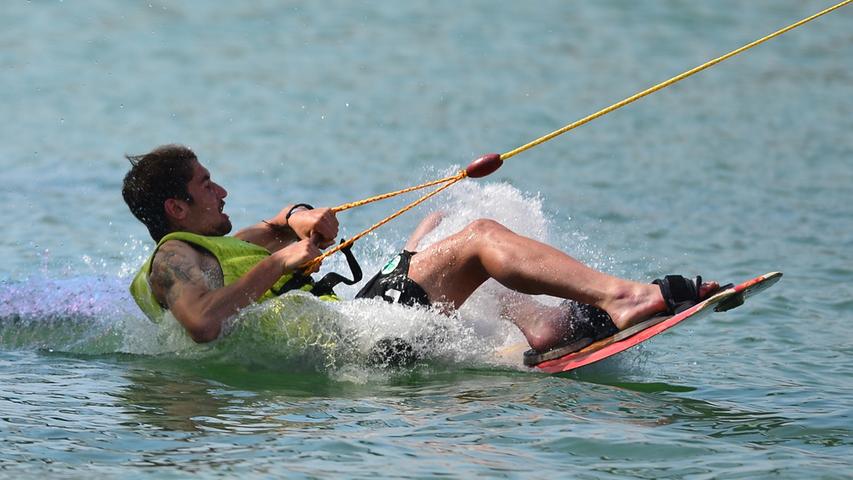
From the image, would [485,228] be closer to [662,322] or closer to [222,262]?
[662,322]

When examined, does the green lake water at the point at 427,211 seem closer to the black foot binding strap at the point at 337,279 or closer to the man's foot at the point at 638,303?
the black foot binding strap at the point at 337,279

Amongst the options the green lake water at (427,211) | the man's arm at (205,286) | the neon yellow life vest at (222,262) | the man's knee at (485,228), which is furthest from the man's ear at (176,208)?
the man's knee at (485,228)

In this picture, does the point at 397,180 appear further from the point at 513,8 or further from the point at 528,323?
the point at 513,8

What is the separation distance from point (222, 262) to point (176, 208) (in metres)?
0.39

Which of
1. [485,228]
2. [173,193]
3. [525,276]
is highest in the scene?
[173,193]

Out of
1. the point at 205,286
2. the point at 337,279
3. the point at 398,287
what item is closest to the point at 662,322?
the point at 398,287

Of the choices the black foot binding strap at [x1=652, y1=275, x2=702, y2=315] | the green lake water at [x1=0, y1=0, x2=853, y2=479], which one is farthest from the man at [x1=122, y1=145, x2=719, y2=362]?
the green lake water at [x1=0, y1=0, x2=853, y2=479]

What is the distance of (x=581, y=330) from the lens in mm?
6457

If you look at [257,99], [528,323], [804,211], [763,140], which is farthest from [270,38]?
[528,323]

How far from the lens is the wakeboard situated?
5945 millimetres

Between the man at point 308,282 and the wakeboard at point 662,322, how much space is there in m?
0.05

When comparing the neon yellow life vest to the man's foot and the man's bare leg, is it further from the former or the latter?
the man's foot

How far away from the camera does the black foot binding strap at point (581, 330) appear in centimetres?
637

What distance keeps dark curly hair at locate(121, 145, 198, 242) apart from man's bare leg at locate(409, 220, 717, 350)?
1261 mm
